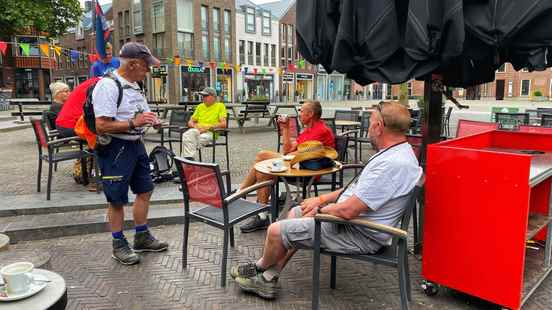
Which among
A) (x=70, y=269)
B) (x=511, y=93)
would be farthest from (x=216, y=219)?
(x=511, y=93)

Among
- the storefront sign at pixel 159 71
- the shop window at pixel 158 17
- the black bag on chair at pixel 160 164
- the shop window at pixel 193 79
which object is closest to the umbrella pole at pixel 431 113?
the black bag on chair at pixel 160 164

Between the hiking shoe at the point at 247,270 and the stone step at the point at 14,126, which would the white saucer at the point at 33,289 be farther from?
the stone step at the point at 14,126

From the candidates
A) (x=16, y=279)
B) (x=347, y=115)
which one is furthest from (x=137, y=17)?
(x=16, y=279)

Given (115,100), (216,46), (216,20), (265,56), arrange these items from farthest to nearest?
(265,56), (216,46), (216,20), (115,100)

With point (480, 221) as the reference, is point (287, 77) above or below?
above

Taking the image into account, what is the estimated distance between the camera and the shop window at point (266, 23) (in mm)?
43875

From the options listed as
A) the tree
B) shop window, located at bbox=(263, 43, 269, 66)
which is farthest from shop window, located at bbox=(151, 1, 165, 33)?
shop window, located at bbox=(263, 43, 269, 66)

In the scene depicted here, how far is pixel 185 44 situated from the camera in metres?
36.9

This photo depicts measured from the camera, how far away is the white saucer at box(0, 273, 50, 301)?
1.89 metres

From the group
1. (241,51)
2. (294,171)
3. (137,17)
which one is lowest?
(294,171)

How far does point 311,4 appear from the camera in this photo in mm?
3025

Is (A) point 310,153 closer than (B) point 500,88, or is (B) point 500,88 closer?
(A) point 310,153

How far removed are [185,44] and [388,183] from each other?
3682 centimetres

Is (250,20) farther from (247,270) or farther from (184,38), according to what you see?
(247,270)
